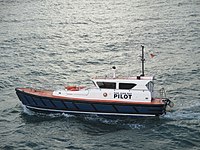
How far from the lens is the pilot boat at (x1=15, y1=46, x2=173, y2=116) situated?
30859 millimetres

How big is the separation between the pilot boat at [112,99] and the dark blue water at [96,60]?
739mm

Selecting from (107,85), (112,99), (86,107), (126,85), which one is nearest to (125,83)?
(126,85)

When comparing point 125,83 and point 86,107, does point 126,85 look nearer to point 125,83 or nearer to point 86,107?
point 125,83

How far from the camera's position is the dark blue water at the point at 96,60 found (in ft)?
94.6

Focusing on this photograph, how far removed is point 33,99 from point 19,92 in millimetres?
1510

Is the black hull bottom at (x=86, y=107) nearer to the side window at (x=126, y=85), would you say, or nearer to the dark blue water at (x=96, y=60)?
the dark blue water at (x=96, y=60)

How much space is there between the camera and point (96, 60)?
47.2m

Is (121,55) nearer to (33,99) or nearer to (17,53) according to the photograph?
(17,53)

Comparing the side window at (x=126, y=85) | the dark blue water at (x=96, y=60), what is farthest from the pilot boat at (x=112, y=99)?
the dark blue water at (x=96, y=60)

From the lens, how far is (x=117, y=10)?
77.9m

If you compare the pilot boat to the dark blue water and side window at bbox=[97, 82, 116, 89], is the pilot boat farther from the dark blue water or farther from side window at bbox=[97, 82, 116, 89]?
the dark blue water

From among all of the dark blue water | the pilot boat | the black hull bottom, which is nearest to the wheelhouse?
the pilot boat

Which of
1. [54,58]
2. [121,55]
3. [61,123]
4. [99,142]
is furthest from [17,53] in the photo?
[99,142]

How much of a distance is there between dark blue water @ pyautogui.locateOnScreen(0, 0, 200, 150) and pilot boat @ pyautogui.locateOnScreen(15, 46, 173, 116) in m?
0.74
